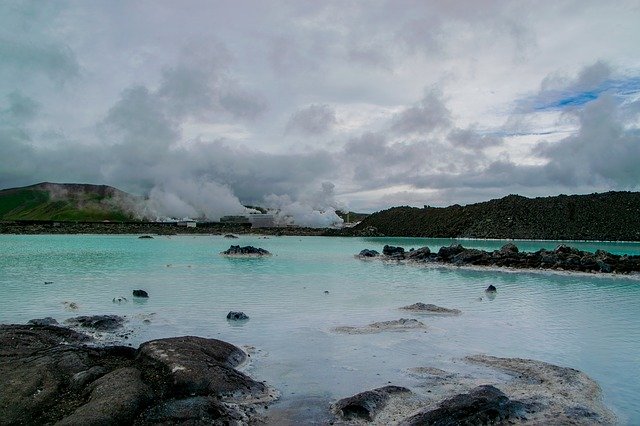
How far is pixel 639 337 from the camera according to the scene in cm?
1759

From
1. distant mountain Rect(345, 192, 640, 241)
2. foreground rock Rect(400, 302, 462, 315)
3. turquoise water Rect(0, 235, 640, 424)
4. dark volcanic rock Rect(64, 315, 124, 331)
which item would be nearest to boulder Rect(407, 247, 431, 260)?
turquoise water Rect(0, 235, 640, 424)

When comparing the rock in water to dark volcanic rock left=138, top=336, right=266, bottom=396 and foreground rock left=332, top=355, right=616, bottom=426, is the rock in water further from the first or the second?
foreground rock left=332, top=355, right=616, bottom=426

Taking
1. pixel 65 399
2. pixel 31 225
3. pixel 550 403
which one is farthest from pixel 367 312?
pixel 31 225

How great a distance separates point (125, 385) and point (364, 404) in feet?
15.3

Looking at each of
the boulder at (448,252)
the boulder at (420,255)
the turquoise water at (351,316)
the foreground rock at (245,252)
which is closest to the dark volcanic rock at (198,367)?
the turquoise water at (351,316)

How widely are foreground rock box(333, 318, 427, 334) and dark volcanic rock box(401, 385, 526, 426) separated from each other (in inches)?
313

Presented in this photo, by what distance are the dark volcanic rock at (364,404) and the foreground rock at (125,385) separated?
66.9 inches

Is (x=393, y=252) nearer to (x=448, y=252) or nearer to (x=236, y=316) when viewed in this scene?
(x=448, y=252)

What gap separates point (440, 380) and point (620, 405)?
3792 mm

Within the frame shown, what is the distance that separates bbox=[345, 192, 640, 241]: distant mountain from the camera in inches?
4237

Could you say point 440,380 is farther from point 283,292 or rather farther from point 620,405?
point 283,292

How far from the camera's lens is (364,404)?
32.0ft

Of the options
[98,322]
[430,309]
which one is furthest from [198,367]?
[430,309]

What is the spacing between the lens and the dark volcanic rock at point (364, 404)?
9.51 m
